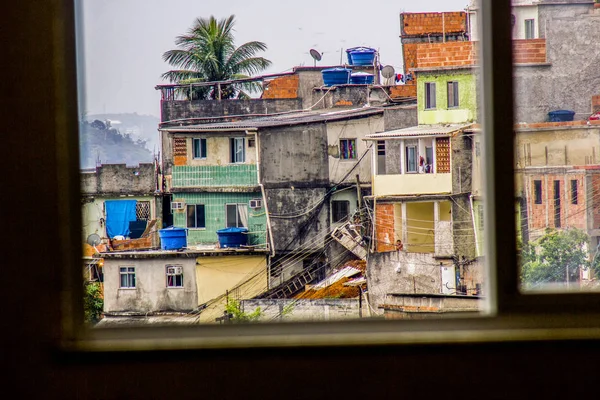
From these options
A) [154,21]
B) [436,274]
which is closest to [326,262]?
[436,274]

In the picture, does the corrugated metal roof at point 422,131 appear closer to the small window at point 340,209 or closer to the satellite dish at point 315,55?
the small window at point 340,209

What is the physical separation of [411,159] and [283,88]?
292 centimetres

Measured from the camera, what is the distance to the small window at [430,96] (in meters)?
14.0

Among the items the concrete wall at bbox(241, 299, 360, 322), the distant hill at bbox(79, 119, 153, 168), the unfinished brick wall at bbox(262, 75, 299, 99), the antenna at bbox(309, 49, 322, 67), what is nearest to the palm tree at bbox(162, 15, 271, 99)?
the unfinished brick wall at bbox(262, 75, 299, 99)

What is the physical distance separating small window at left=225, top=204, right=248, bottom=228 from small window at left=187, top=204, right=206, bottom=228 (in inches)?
18.5

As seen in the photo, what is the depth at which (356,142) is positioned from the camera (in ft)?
49.1

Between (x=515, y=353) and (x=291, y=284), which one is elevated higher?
(x=515, y=353)

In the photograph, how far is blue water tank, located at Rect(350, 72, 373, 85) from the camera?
1420cm

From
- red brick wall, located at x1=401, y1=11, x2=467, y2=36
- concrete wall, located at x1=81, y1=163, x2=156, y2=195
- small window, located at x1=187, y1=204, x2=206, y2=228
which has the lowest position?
small window, located at x1=187, y1=204, x2=206, y2=228

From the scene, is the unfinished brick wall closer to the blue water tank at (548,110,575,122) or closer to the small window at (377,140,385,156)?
the small window at (377,140,385,156)

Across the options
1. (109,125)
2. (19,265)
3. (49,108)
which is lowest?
(19,265)

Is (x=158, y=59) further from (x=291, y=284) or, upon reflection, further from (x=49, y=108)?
(x=49, y=108)

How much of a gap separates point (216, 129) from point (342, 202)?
2.77 m

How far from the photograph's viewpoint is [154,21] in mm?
17531
